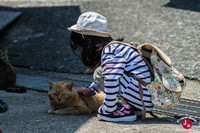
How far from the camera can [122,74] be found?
10.00 feet

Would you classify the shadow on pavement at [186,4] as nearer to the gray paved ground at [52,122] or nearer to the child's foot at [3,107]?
the gray paved ground at [52,122]

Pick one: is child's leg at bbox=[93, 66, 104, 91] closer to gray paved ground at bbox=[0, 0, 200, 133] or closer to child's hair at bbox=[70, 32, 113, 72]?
child's hair at bbox=[70, 32, 113, 72]

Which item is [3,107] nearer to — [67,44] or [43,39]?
[67,44]

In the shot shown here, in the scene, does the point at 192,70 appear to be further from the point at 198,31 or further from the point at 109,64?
the point at 109,64

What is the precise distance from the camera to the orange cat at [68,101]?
10.9ft

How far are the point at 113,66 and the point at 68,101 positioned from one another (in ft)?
2.32

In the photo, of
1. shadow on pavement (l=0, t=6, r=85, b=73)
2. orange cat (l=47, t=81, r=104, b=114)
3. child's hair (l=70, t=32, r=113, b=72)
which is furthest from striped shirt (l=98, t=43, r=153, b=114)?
shadow on pavement (l=0, t=6, r=85, b=73)

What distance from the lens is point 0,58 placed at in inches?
188

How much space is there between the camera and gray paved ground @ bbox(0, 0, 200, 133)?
302 cm

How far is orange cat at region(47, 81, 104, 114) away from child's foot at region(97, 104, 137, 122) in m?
0.29

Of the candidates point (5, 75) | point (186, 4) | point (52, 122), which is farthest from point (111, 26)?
point (52, 122)

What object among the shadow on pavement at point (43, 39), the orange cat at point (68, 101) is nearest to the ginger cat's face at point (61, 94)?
the orange cat at point (68, 101)

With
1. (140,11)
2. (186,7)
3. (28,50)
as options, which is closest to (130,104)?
(28,50)

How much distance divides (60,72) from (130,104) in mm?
2649
